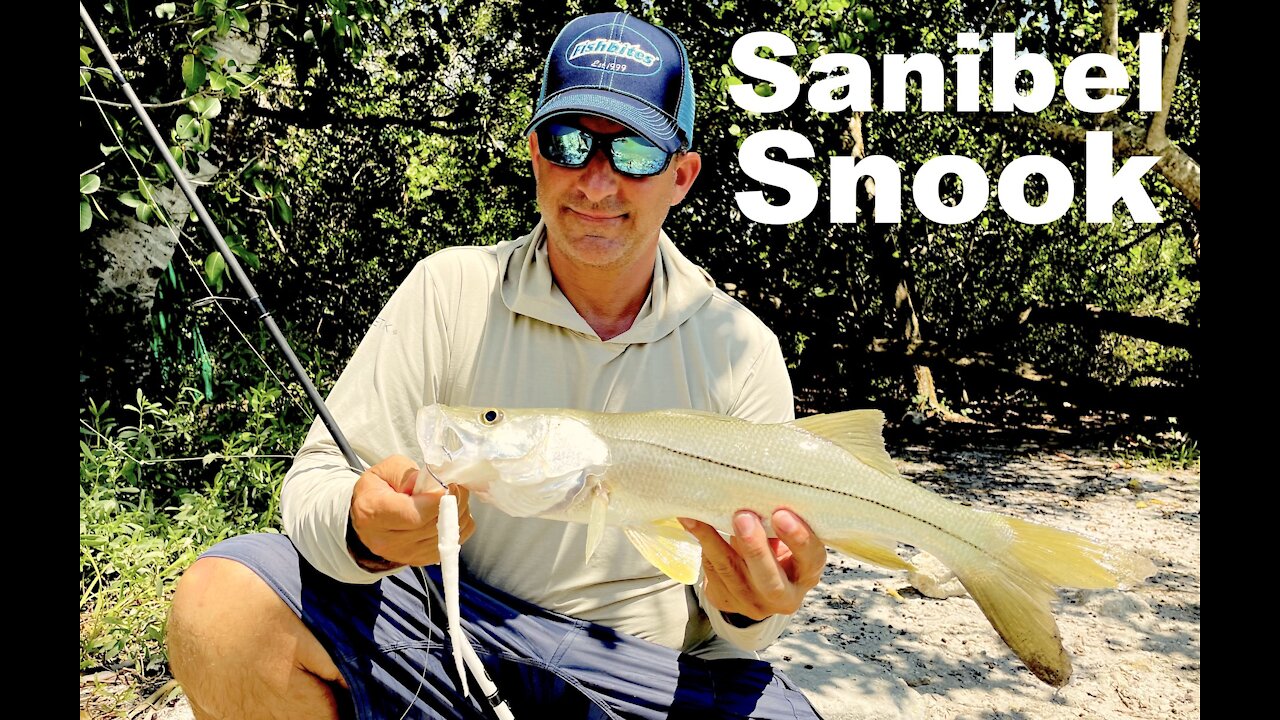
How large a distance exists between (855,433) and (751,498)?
13.2 inches

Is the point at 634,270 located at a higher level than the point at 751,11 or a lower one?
lower

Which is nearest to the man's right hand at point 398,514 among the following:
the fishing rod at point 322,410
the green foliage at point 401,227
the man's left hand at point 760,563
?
the fishing rod at point 322,410

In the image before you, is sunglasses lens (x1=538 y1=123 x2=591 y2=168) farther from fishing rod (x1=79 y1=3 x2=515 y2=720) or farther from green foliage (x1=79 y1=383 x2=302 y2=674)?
green foliage (x1=79 y1=383 x2=302 y2=674)

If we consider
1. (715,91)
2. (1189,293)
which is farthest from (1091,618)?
A: (1189,293)

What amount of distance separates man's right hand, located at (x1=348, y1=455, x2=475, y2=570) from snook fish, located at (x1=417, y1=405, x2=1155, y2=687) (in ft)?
0.33

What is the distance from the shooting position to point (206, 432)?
16.8 ft

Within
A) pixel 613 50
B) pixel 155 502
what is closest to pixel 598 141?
pixel 613 50

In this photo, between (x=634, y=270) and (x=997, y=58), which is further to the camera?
(x=997, y=58)

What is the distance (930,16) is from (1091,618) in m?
5.70

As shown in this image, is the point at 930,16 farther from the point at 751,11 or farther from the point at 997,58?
the point at 751,11

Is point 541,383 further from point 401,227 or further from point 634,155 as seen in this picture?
point 401,227

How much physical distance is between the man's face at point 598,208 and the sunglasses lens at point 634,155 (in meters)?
0.02

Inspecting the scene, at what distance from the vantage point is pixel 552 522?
8.39 feet
